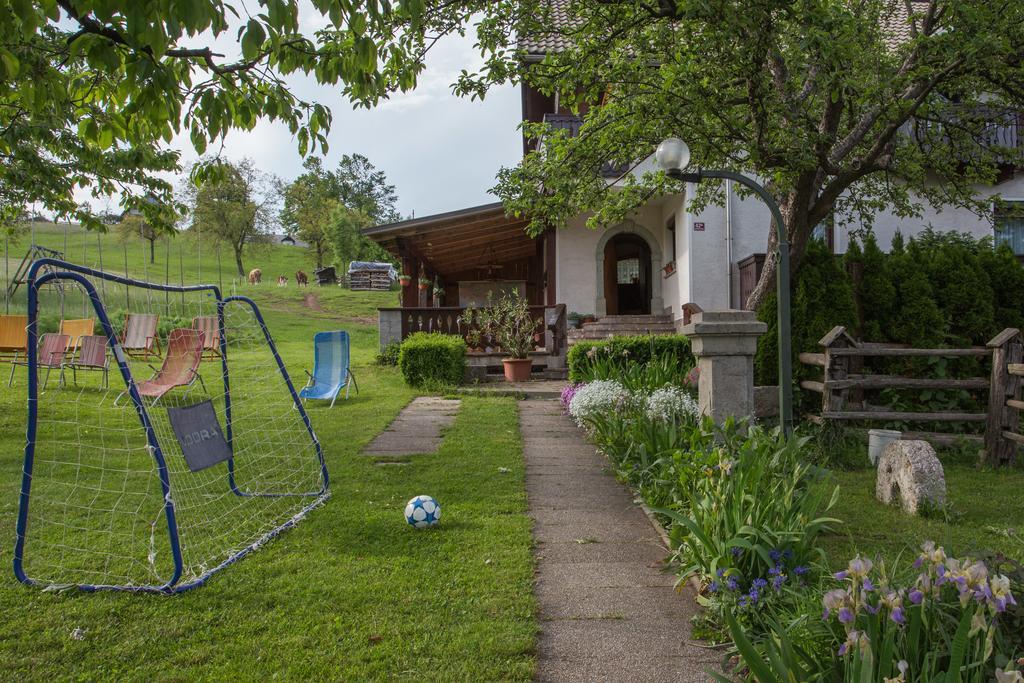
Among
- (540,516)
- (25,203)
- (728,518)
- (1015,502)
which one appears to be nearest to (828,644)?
(728,518)

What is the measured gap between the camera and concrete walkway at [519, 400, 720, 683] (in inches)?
94.5

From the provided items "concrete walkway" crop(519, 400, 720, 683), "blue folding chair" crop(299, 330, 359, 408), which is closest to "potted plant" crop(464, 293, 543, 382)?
"blue folding chair" crop(299, 330, 359, 408)

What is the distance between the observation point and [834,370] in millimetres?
6586

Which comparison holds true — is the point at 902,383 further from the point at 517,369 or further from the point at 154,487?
the point at 154,487

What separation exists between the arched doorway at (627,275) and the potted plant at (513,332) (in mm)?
4128

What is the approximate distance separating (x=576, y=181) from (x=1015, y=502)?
16.7 feet

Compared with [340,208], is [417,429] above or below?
below

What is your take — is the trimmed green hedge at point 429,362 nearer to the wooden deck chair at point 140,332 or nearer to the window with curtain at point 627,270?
the wooden deck chair at point 140,332

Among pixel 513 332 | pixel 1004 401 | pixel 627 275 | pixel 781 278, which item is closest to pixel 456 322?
pixel 513 332

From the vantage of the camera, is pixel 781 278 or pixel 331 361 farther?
pixel 331 361

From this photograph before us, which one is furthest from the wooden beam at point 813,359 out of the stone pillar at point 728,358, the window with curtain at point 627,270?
the window with curtain at point 627,270

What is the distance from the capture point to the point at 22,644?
2568 millimetres

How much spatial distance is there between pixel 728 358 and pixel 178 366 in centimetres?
656

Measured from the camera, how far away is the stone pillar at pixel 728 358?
4977 mm
